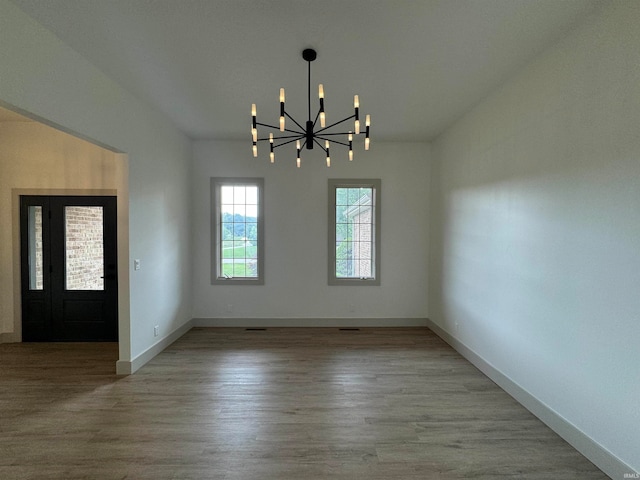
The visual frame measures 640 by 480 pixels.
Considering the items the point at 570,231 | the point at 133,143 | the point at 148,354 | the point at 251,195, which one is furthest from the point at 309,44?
the point at 148,354

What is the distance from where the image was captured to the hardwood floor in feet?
6.81

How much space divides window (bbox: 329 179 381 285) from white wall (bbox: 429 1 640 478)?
6.15 ft

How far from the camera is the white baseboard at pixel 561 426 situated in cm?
197

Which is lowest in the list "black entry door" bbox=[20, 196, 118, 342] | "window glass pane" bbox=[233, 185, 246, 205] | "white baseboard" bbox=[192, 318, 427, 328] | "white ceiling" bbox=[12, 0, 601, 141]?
"white baseboard" bbox=[192, 318, 427, 328]

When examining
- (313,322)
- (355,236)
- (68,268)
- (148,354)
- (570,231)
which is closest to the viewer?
(570,231)

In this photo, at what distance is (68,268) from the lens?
4.40m

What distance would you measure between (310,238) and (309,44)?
317cm

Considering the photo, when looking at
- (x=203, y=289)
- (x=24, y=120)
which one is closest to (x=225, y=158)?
(x=203, y=289)

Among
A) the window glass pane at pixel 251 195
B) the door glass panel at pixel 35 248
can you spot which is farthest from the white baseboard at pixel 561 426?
the door glass panel at pixel 35 248

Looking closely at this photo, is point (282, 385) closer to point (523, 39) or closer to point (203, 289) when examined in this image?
point (203, 289)

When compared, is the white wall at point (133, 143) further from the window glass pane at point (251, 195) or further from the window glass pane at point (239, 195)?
the window glass pane at point (251, 195)

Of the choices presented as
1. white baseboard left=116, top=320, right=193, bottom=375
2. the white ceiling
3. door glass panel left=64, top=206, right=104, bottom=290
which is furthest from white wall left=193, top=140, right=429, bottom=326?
the white ceiling

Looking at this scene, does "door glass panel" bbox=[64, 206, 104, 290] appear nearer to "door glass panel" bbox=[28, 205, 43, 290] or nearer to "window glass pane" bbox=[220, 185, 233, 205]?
"door glass panel" bbox=[28, 205, 43, 290]

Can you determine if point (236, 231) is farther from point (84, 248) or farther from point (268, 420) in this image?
point (268, 420)
